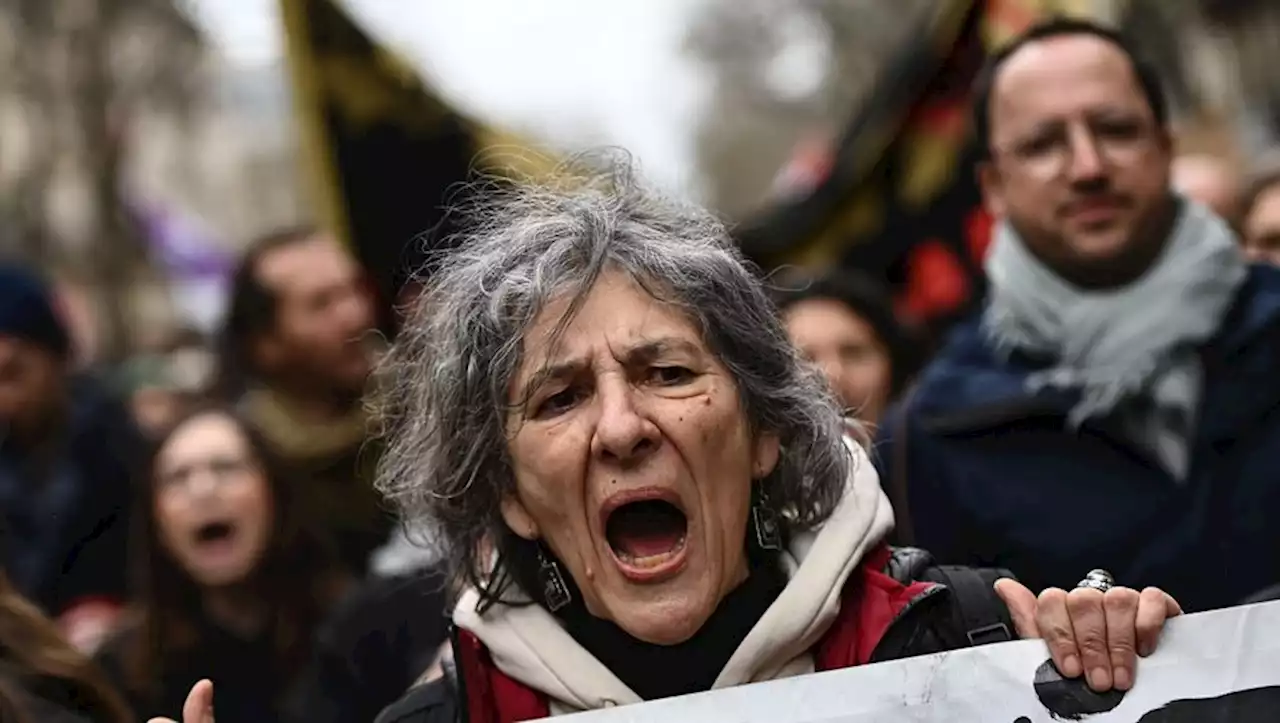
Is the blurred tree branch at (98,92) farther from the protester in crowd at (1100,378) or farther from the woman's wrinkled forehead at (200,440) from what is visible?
the protester in crowd at (1100,378)

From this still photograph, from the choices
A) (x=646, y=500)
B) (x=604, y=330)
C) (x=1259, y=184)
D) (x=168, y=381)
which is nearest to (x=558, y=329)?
(x=604, y=330)

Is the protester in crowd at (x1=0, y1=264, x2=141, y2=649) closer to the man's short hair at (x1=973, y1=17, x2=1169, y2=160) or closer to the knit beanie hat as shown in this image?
the knit beanie hat

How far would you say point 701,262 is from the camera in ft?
7.38

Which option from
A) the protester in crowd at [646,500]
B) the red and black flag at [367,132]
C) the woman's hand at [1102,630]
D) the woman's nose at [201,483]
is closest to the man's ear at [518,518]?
the protester in crowd at [646,500]

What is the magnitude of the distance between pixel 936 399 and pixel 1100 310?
31 centimetres

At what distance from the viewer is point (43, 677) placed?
101 inches

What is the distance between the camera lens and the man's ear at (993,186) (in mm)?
3254

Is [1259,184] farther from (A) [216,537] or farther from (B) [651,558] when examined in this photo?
(B) [651,558]

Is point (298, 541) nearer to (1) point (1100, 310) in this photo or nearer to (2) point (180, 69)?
(1) point (1100, 310)

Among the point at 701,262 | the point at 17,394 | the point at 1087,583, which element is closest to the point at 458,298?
the point at 701,262

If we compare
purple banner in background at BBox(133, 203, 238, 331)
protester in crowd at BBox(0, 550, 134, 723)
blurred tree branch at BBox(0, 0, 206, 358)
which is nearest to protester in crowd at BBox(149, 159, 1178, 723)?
protester in crowd at BBox(0, 550, 134, 723)

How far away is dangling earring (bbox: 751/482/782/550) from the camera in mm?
2260

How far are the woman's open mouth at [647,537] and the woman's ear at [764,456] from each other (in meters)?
0.14

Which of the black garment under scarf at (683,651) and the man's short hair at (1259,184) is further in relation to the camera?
the man's short hair at (1259,184)
